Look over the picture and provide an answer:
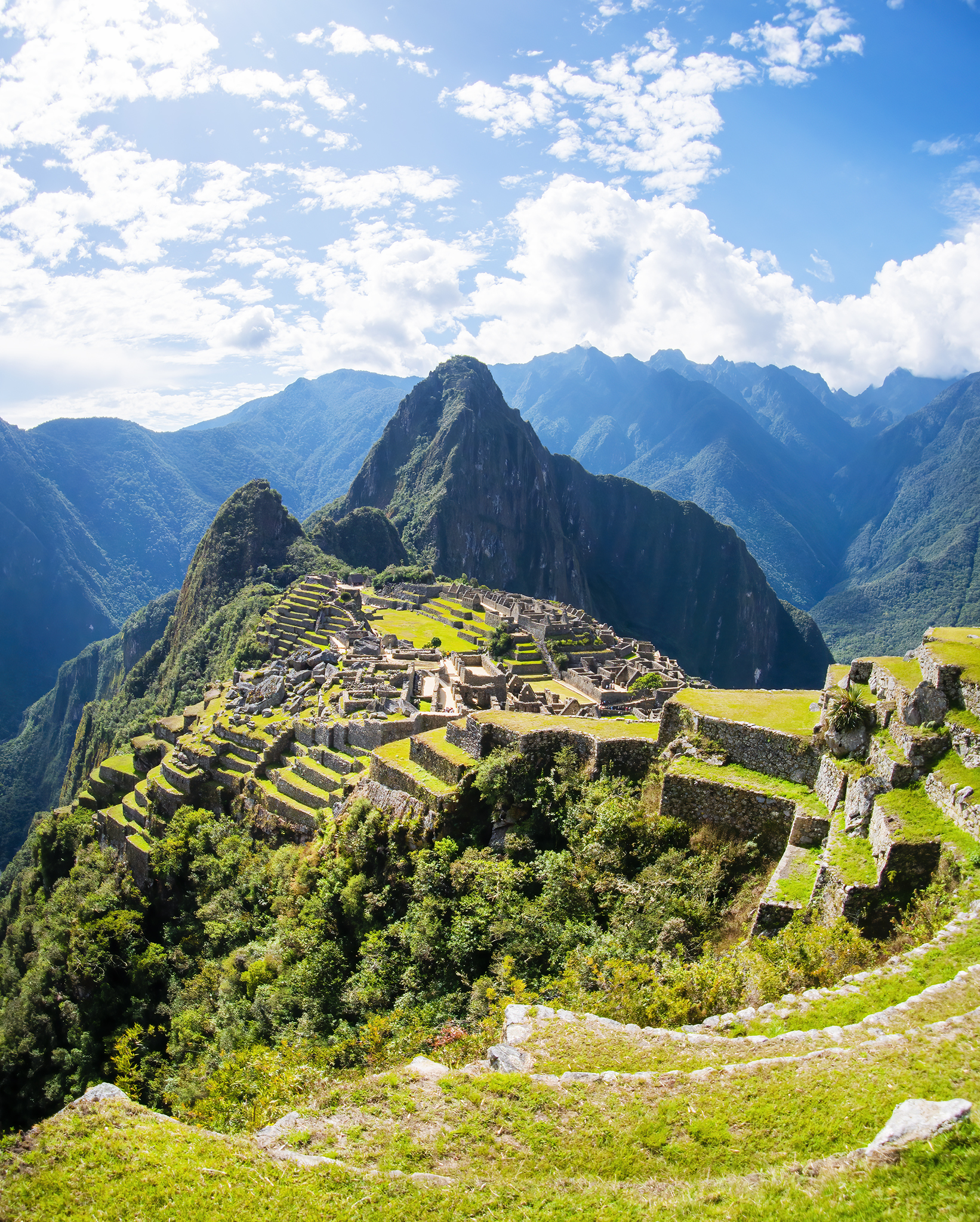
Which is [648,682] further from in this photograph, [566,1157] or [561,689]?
[566,1157]

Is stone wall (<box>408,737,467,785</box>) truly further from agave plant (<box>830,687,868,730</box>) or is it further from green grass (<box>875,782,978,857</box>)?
green grass (<box>875,782,978,857</box>)

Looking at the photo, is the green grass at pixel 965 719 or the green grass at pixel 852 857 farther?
the green grass at pixel 965 719

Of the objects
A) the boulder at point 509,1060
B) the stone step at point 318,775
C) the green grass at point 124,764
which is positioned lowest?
the green grass at point 124,764

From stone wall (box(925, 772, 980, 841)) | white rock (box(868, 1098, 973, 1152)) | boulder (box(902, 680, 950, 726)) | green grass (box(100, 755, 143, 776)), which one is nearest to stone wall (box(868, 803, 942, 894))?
stone wall (box(925, 772, 980, 841))

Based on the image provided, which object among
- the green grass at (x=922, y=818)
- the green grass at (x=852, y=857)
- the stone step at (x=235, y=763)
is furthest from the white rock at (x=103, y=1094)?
the stone step at (x=235, y=763)

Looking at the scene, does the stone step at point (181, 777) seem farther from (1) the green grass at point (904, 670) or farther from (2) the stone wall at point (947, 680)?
(2) the stone wall at point (947, 680)

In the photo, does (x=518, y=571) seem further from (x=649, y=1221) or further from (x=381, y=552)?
(x=649, y=1221)
